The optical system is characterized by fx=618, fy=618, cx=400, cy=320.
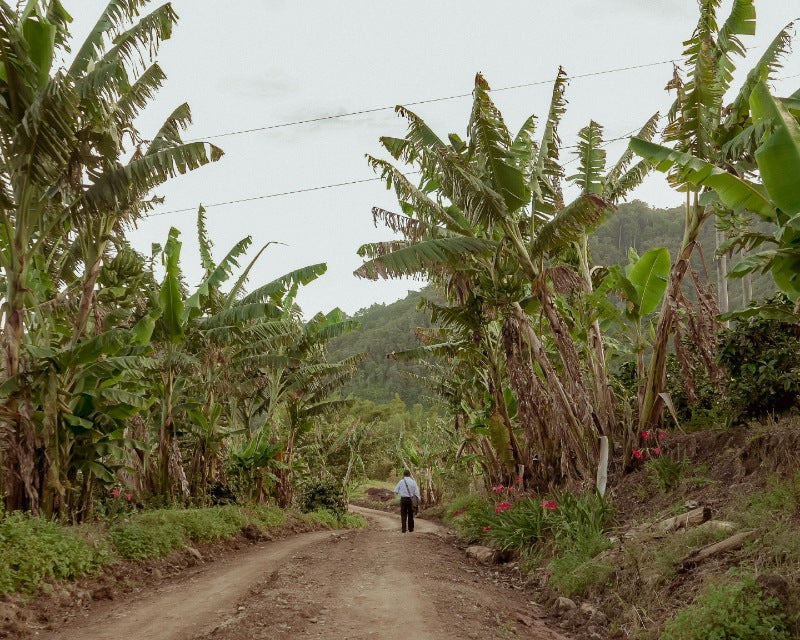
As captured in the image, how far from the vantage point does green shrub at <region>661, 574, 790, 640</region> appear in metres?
4.10

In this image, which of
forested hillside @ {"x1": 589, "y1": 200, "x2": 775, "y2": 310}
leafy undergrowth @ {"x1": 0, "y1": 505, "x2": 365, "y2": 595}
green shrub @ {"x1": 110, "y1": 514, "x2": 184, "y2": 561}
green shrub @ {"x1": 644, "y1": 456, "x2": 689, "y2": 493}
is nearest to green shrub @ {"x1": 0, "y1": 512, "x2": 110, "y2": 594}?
leafy undergrowth @ {"x1": 0, "y1": 505, "x2": 365, "y2": 595}

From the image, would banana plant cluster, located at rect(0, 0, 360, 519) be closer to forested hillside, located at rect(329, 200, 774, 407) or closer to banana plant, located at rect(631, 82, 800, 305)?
banana plant, located at rect(631, 82, 800, 305)

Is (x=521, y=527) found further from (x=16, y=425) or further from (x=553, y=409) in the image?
(x=16, y=425)

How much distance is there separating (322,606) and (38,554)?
3194mm

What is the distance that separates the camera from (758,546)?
16.9 feet

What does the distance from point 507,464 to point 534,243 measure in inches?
213

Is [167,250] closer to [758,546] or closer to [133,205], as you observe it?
[133,205]

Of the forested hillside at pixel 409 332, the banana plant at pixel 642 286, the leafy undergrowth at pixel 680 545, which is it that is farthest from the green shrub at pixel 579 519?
the forested hillside at pixel 409 332

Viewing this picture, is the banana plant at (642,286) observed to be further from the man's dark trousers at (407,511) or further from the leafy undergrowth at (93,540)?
the man's dark trousers at (407,511)

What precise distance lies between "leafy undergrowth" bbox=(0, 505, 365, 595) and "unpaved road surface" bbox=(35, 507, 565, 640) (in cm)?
64

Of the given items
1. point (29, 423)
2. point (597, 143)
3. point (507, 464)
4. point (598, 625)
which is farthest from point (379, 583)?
point (597, 143)

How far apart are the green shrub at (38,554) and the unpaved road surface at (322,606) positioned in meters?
0.60

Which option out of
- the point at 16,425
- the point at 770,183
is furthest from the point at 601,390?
the point at 16,425

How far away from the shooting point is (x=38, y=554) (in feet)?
21.8
